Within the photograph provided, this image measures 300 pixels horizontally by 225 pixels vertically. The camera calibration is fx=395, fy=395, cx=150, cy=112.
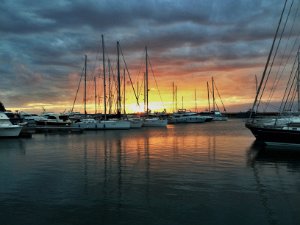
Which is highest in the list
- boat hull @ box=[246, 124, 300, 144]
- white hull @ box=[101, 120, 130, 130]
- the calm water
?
white hull @ box=[101, 120, 130, 130]

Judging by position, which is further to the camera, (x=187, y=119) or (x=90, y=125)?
(x=187, y=119)

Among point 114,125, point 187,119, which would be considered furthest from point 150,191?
point 187,119

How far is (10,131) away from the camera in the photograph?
51.2 metres

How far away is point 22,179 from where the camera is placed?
795 inches

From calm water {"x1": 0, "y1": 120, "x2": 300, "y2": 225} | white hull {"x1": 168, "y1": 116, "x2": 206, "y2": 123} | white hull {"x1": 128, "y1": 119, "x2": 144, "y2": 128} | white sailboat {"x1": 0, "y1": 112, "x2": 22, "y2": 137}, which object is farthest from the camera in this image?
white hull {"x1": 168, "y1": 116, "x2": 206, "y2": 123}

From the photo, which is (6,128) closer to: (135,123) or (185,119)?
(135,123)

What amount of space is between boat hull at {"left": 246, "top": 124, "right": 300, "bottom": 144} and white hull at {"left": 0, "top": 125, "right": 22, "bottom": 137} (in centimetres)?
3068

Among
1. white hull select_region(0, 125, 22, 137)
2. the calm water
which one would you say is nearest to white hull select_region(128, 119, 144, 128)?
white hull select_region(0, 125, 22, 137)

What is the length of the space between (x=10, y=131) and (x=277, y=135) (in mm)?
33423

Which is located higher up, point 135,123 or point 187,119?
point 187,119

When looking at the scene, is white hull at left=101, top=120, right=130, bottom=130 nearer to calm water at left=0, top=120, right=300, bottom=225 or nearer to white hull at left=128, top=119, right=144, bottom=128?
white hull at left=128, top=119, right=144, bottom=128

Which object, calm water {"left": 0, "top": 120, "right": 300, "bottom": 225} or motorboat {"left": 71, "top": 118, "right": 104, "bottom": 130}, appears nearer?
calm water {"left": 0, "top": 120, "right": 300, "bottom": 225}

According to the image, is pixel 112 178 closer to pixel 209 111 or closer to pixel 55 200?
pixel 55 200

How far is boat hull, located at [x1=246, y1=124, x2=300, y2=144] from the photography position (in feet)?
113
